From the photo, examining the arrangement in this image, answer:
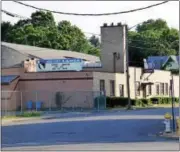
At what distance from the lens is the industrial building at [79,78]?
2126 inches

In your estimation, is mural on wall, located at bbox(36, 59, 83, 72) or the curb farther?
mural on wall, located at bbox(36, 59, 83, 72)

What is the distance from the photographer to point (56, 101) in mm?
53969

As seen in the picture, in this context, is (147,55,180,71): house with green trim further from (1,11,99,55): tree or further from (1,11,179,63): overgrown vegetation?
(1,11,99,55): tree

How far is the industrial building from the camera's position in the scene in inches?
2126

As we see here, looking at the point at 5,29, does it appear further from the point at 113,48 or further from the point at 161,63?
the point at 113,48

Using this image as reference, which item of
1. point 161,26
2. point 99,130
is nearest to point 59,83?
point 99,130

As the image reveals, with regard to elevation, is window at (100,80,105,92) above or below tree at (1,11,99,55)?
below

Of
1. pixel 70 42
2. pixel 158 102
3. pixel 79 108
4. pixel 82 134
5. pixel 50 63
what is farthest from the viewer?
pixel 70 42

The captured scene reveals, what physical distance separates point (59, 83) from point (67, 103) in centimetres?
229

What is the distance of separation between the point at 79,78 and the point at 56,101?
329cm

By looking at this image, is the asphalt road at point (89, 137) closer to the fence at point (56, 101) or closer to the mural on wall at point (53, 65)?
the fence at point (56, 101)

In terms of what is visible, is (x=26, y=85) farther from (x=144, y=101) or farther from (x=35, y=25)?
(x=35, y=25)

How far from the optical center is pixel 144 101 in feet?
201

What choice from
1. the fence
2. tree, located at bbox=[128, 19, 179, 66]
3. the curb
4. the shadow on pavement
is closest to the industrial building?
the fence
